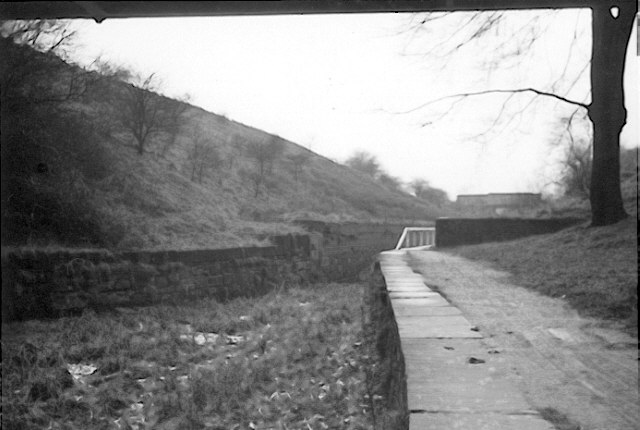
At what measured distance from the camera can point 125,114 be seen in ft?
38.4

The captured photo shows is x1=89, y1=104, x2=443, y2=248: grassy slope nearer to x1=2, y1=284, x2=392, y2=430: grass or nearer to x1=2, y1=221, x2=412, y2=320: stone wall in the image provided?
x1=2, y1=221, x2=412, y2=320: stone wall

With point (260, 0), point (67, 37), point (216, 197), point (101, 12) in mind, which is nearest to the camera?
point (101, 12)

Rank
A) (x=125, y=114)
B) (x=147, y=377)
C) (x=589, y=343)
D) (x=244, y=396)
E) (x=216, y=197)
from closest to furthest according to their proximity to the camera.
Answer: (x=589, y=343), (x=244, y=396), (x=147, y=377), (x=125, y=114), (x=216, y=197)

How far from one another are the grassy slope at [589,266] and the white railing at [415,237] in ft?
18.5

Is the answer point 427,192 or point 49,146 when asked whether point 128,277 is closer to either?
point 49,146

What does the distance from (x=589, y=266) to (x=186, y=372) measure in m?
4.20

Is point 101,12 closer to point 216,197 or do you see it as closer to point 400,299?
point 400,299

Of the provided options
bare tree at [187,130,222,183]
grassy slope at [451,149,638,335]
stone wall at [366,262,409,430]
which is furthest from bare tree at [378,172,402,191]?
stone wall at [366,262,409,430]

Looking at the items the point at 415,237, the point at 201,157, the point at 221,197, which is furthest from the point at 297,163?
the point at 415,237

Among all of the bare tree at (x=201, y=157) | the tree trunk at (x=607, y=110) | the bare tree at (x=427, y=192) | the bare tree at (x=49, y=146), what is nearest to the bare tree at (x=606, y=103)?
the tree trunk at (x=607, y=110)

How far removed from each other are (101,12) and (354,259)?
631 inches

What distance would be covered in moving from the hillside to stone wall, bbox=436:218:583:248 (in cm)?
394

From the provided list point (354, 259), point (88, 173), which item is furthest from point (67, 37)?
point (354, 259)

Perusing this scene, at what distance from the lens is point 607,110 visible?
6.17 m
